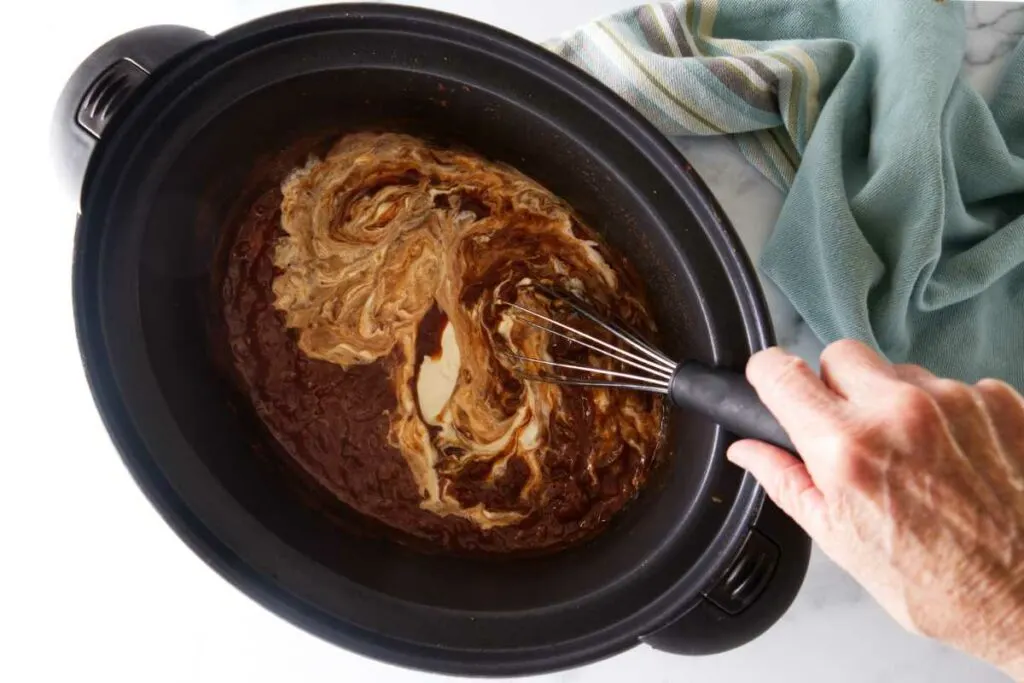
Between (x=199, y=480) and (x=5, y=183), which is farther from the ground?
(x=5, y=183)

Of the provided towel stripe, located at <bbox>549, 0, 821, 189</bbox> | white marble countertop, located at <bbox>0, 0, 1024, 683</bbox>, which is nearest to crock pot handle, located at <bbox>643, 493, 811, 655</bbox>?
A: white marble countertop, located at <bbox>0, 0, 1024, 683</bbox>

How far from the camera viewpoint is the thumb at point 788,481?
56cm

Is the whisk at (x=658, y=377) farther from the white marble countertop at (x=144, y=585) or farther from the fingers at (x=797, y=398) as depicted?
the white marble countertop at (x=144, y=585)

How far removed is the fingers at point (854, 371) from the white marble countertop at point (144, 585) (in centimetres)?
37

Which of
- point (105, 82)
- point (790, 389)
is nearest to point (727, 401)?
point (790, 389)

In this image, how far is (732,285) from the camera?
683mm

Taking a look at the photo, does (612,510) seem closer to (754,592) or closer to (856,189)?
(754,592)

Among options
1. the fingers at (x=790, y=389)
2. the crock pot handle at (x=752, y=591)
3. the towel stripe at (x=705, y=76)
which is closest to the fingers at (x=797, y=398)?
the fingers at (x=790, y=389)

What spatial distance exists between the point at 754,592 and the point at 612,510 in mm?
192

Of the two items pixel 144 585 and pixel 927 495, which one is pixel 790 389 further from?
pixel 144 585

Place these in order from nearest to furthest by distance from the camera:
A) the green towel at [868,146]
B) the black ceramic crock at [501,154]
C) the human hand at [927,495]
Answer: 1. the human hand at [927,495]
2. the black ceramic crock at [501,154]
3. the green towel at [868,146]

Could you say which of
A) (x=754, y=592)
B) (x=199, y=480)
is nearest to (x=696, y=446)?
(x=754, y=592)

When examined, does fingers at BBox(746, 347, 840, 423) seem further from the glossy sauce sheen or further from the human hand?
the glossy sauce sheen

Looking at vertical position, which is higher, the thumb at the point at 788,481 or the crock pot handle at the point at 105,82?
the crock pot handle at the point at 105,82
